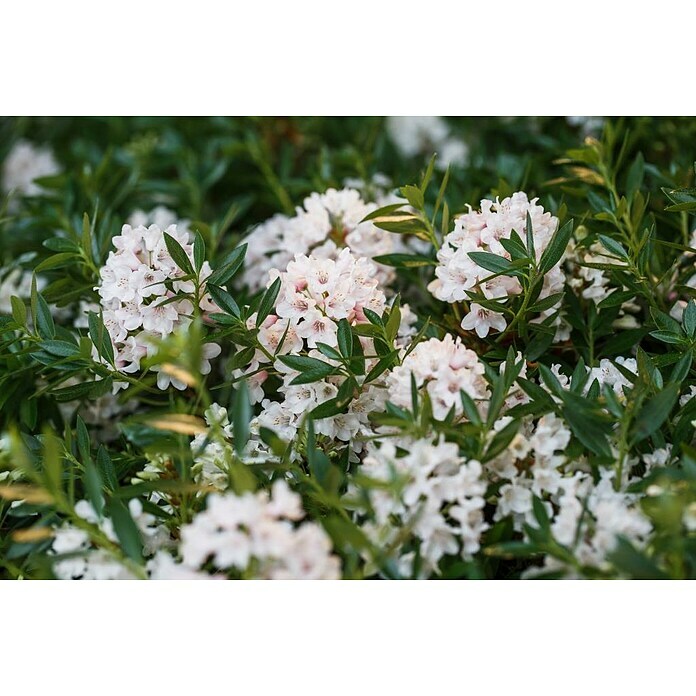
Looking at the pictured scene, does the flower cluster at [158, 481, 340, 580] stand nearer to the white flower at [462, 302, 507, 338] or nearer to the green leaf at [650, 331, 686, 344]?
the white flower at [462, 302, 507, 338]

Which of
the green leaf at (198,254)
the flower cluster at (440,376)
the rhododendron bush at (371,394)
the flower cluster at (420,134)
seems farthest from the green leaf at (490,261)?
the flower cluster at (420,134)

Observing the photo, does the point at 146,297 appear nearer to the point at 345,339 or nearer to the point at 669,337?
the point at 345,339

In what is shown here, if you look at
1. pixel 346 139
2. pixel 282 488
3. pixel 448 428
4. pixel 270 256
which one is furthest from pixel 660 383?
pixel 346 139

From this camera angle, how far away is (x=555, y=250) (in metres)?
1.00

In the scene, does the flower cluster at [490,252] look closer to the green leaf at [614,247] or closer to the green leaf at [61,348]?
the green leaf at [614,247]

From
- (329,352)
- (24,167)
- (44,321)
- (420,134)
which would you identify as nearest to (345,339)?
(329,352)

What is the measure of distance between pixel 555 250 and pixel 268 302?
38 centimetres

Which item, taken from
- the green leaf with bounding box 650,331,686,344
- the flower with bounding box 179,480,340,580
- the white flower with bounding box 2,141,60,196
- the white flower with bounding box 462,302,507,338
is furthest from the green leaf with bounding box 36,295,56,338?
the white flower with bounding box 2,141,60,196

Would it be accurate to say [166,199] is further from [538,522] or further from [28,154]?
[538,522]

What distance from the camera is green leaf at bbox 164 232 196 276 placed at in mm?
1011

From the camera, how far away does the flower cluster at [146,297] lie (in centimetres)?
102

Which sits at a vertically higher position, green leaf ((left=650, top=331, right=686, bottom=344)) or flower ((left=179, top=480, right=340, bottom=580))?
green leaf ((left=650, top=331, right=686, bottom=344))

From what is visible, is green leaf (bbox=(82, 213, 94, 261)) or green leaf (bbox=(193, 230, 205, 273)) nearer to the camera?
green leaf (bbox=(193, 230, 205, 273))

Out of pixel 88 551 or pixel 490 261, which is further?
pixel 490 261
